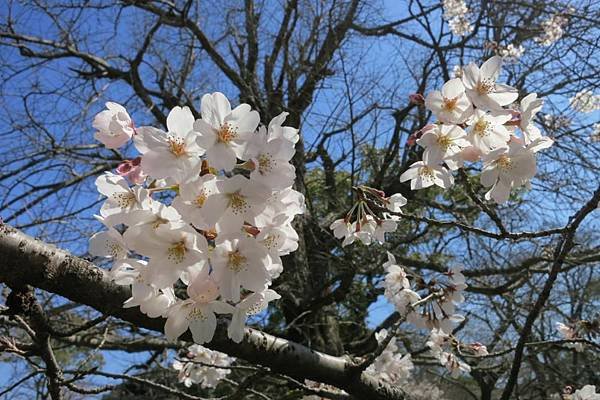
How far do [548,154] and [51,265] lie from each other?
4.39 m

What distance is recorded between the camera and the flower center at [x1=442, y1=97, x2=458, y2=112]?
126 cm

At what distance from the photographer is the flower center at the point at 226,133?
2.97ft

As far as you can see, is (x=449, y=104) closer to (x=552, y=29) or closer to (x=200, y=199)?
(x=200, y=199)

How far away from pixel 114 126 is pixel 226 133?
26 centimetres

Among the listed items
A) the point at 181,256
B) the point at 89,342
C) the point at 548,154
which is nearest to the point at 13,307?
the point at 181,256

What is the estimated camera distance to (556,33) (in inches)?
172

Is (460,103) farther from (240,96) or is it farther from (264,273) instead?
(240,96)

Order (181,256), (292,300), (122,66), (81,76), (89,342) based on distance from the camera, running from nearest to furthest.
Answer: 1. (181,256)
2. (89,342)
3. (292,300)
4. (81,76)
5. (122,66)

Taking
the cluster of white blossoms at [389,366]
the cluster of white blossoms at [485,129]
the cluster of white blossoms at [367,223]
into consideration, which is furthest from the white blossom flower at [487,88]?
the cluster of white blossoms at [389,366]

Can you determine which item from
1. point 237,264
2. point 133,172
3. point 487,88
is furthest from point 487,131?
point 133,172

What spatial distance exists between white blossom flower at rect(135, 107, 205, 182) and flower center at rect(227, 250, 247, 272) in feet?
0.54

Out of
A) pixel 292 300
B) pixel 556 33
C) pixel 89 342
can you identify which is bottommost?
pixel 89 342

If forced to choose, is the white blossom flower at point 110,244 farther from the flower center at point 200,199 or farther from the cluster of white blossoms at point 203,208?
the flower center at point 200,199

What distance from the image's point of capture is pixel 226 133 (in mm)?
917
